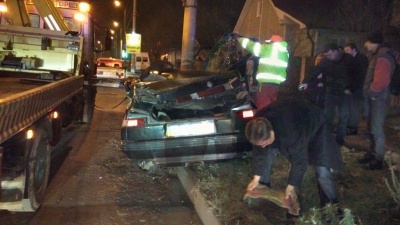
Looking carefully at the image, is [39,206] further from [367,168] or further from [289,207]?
[367,168]

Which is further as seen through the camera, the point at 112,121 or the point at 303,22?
the point at 303,22

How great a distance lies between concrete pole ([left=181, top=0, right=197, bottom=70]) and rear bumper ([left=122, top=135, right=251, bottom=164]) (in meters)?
7.26

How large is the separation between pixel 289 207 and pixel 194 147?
178 centimetres

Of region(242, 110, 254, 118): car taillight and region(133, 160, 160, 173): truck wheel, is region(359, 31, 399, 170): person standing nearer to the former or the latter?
region(242, 110, 254, 118): car taillight

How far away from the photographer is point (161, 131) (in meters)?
6.26

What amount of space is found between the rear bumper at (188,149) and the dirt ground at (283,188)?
292 mm

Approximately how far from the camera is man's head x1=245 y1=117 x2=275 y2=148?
427 cm

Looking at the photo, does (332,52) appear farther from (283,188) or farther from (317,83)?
(283,188)

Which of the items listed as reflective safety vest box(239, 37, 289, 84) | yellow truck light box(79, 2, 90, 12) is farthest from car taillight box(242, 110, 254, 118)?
yellow truck light box(79, 2, 90, 12)

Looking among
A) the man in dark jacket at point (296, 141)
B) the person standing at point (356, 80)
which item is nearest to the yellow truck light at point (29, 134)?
the man in dark jacket at point (296, 141)

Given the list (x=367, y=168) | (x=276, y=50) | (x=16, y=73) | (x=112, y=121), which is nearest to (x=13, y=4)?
(x=16, y=73)

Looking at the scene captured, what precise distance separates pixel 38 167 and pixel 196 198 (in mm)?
1920

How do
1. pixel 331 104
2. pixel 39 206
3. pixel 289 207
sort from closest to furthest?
pixel 289 207
pixel 39 206
pixel 331 104

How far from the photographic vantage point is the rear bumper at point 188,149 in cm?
624
